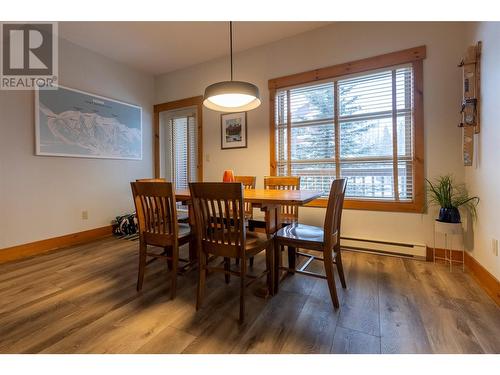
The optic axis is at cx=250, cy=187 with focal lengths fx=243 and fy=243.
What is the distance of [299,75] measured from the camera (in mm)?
3174

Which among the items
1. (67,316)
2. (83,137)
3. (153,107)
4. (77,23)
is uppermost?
(77,23)

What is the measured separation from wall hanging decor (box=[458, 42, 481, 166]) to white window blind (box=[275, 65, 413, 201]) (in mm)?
469

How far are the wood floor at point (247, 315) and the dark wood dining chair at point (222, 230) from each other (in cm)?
20

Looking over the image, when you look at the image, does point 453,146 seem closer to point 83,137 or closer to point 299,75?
point 299,75

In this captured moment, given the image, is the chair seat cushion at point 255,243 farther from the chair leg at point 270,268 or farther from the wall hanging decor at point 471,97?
the wall hanging decor at point 471,97

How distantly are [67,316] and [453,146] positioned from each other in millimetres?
3613

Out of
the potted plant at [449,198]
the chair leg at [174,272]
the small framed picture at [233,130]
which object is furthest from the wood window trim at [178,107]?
the potted plant at [449,198]

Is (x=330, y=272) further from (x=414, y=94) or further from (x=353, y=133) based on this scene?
(x=414, y=94)

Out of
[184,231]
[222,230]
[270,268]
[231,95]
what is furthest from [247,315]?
[231,95]

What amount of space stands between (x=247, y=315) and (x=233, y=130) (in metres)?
2.72

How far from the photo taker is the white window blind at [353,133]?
8.80ft

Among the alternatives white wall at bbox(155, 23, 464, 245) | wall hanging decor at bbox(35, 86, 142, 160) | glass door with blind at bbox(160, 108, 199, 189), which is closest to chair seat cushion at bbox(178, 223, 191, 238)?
white wall at bbox(155, 23, 464, 245)

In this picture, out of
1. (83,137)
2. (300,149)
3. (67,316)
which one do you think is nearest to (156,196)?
(67,316)
